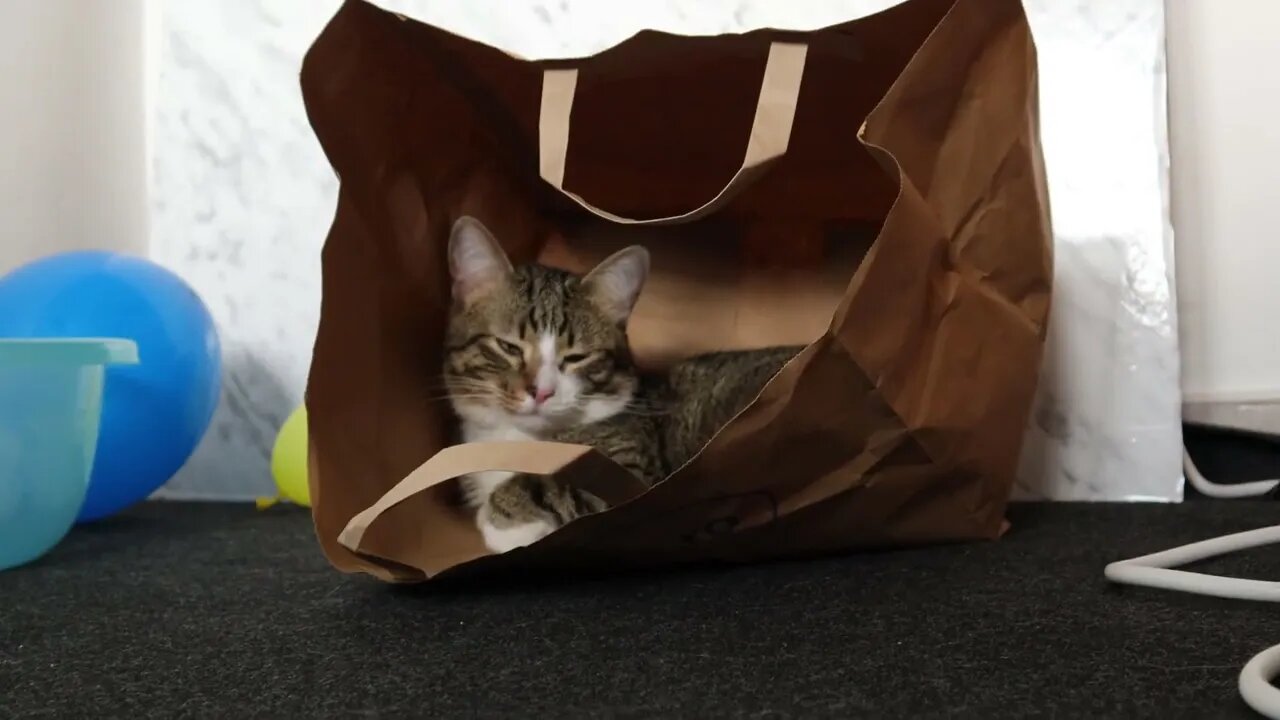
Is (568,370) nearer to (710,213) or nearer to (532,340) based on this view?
(532,340)

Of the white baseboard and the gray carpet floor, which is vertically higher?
the white baseboard

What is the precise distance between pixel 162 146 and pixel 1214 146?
5.32 feet

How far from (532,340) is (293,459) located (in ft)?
1.54

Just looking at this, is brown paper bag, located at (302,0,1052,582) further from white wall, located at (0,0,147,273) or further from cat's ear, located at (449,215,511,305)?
white wall, located at (0,0,147,273)

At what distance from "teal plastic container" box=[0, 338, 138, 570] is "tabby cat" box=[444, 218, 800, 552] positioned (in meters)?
0.38

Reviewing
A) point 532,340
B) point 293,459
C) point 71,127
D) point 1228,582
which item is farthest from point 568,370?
point 71,127

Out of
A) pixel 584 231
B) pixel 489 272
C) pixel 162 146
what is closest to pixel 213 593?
pixel 489 272

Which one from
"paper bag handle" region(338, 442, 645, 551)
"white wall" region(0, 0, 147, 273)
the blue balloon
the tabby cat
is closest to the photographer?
"paper bag handle" region(338, 442, 645, 551)

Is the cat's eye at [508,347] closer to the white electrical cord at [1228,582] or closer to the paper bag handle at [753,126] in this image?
the paper bag handle at [753,126]

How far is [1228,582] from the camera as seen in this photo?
2.15 ft

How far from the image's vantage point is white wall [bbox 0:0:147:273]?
4.13ft

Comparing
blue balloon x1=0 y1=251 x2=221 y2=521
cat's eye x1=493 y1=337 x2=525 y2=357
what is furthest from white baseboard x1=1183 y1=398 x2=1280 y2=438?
blue balloon x1=0 y1=251 x2=221 y2=521

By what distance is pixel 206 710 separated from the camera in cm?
52

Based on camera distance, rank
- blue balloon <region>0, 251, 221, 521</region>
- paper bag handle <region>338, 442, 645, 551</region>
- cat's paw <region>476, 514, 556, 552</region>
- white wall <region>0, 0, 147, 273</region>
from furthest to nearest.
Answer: white wall <region>0, 0, 147, 273</region> < blue balloon <region>0, 251, 221, 521</region> < cat's paw <region>476, 514, 556, 552</region> < paper bag handle <region>338, 442, 645, 551</region>
